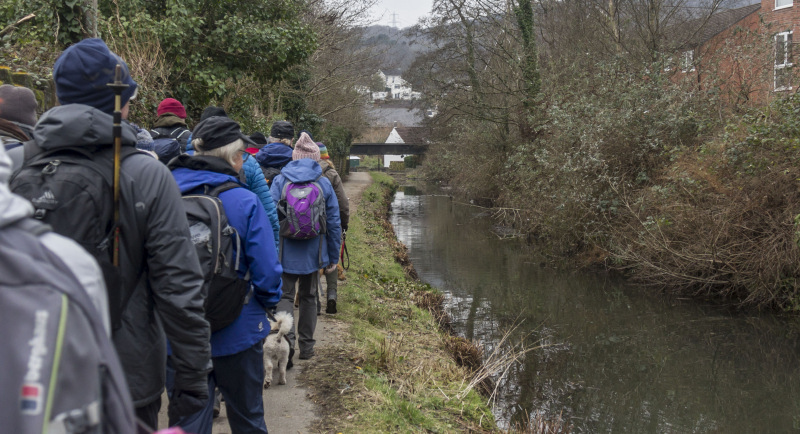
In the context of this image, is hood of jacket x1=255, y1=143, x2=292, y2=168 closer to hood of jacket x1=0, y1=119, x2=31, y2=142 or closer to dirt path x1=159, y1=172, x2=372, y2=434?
dirt path x1=159, y1=172, x2=372, y2=434

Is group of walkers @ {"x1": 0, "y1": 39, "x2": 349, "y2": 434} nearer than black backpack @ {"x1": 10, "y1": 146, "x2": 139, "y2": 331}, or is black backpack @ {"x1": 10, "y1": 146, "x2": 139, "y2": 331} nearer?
group of walkers @ {"x1": 0, "y1": 39, "x2": 349, "y2": 434}

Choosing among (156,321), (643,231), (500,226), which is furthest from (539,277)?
(156,321)

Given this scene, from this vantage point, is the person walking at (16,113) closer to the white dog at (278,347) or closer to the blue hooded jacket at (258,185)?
the blue hooded jacket at (258,185)

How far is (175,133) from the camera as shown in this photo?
5879mm

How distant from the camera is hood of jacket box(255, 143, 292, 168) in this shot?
676cm

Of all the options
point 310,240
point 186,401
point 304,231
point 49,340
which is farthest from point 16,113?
point 49,340

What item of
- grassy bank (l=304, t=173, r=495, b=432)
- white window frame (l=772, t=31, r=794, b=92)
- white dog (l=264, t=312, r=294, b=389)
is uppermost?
white window frame (l=772, t=31, r=794, b=92)

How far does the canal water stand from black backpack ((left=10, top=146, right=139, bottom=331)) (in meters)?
5.05

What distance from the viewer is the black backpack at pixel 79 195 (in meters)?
2.30

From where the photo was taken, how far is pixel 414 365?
6945 millimetres

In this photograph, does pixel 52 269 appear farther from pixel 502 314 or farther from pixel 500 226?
pixel 500 226

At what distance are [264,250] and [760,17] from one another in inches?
546

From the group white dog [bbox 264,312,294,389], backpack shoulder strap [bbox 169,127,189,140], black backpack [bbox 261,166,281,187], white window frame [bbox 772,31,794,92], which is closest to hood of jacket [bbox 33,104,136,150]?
white dog [bbox 264,312,294,389]

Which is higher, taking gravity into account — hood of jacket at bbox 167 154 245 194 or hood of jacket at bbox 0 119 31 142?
hood of jacket at bbox 0 119 31 142
